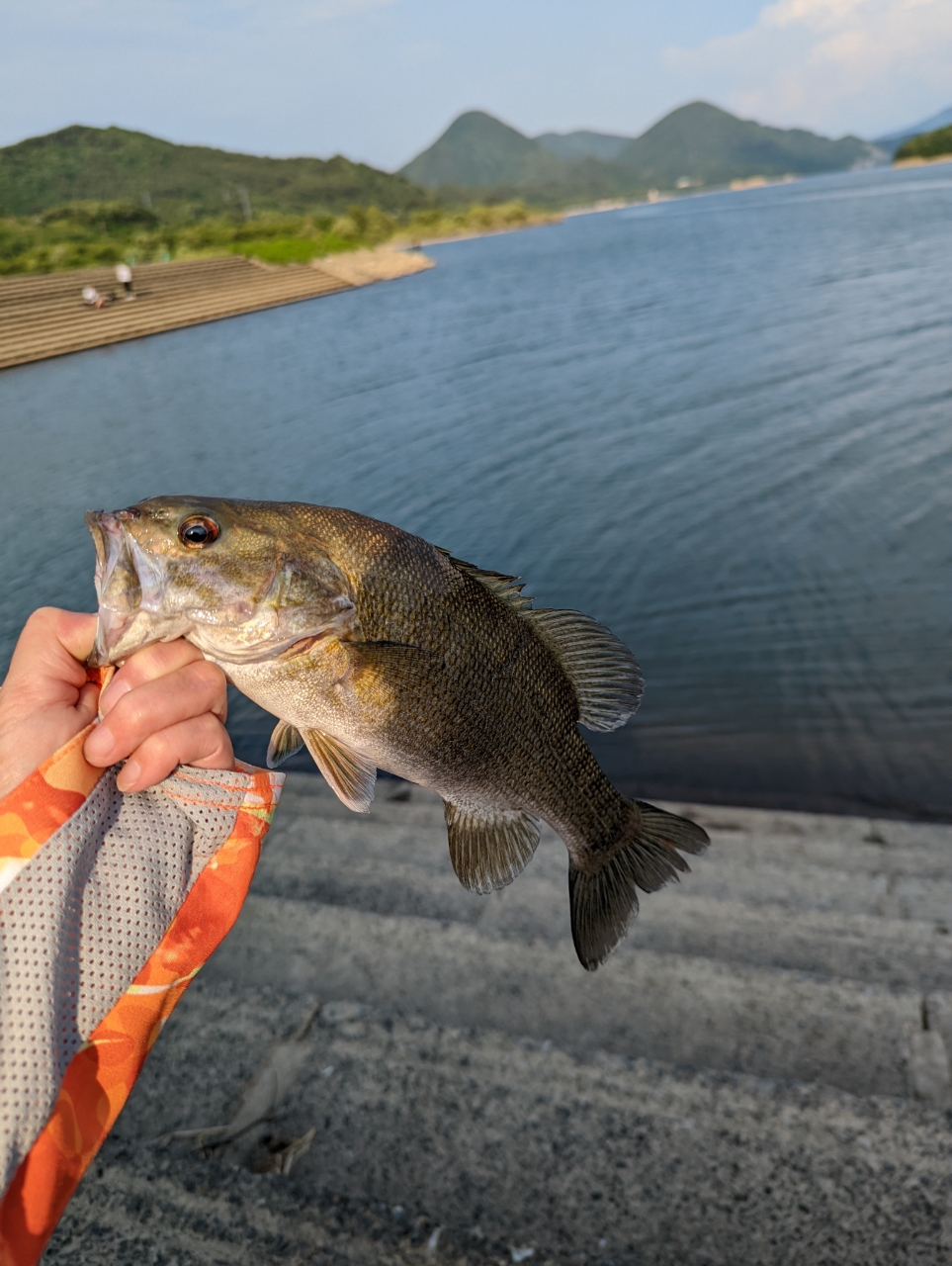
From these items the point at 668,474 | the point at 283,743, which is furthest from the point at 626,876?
the point at 668,474

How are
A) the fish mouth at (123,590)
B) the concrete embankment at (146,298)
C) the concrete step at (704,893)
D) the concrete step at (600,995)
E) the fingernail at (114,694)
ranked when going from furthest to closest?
the concrete embankment at (146,298) < the concrete step at (704,893) < the concrete step at (600,995) < the fingernail at (114,694) < the fish mouth at (123,590)

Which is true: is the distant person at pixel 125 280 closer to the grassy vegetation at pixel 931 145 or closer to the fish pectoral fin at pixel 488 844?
the fish pectoral fin at pixel 488 844

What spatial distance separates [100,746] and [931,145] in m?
191

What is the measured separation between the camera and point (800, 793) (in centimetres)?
711

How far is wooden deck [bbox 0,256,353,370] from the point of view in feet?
115

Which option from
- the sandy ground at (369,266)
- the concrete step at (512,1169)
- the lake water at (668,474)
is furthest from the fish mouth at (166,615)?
the sandy ground at (369,266)

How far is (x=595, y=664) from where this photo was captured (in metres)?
2.27

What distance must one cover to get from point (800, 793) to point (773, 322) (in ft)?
62.9

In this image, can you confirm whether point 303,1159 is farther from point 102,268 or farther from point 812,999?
point 102,268

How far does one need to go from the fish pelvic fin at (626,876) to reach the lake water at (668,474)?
5069mm

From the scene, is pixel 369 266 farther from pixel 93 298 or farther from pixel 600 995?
pixel 600 995

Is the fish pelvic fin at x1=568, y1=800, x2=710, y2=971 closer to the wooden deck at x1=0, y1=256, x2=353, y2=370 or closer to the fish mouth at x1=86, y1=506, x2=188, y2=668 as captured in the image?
the fish mouth at x1=86, y1=506, x2=188, y2=668

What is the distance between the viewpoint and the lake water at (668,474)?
26.3 ft

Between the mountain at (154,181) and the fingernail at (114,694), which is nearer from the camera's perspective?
the fingernail at (114,694)
